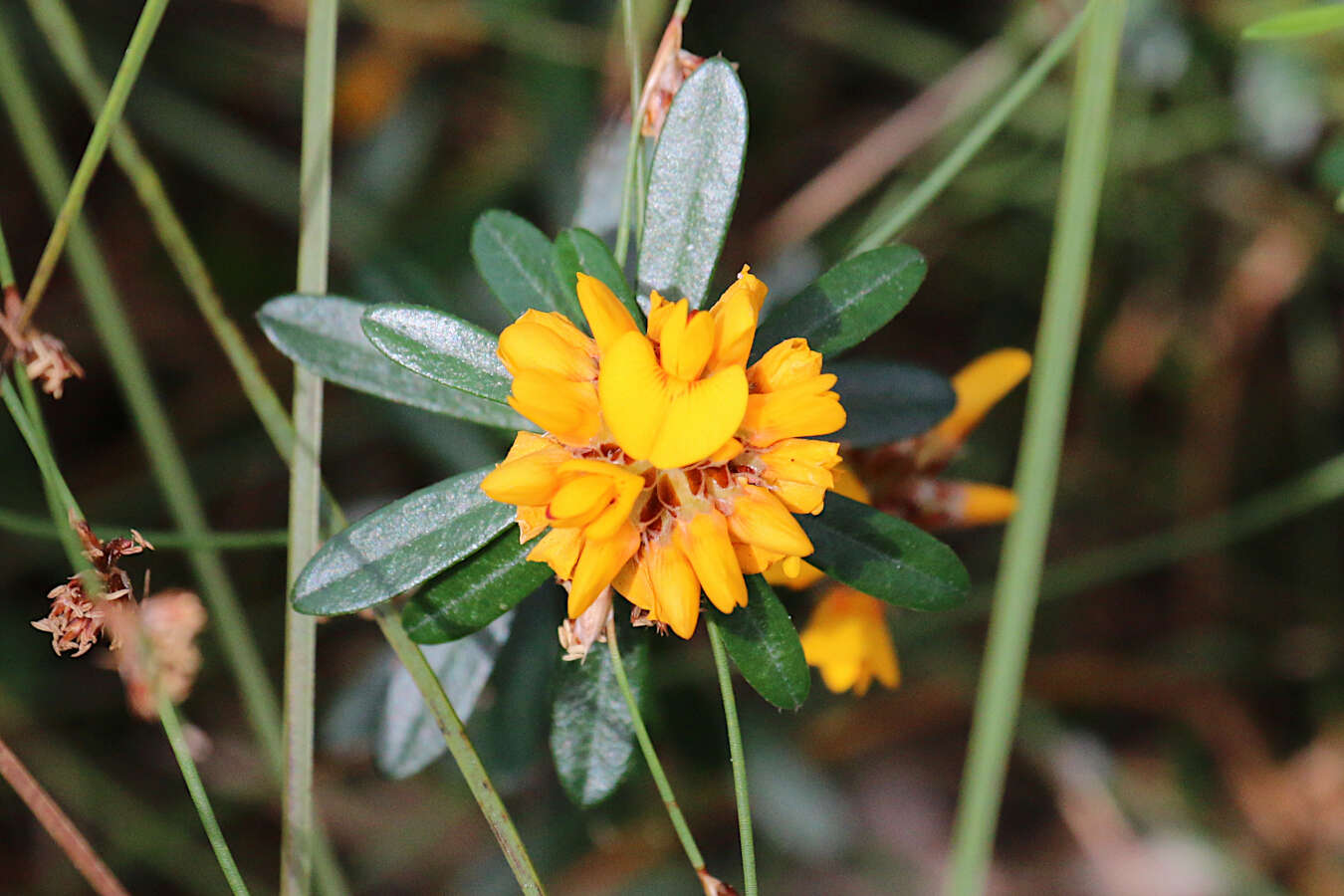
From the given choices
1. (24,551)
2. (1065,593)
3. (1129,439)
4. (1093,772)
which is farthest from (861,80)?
(24,551)

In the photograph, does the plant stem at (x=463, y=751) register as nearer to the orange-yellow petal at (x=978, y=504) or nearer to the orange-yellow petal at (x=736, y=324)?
the orange-yellow petal at (x=736, y=324)

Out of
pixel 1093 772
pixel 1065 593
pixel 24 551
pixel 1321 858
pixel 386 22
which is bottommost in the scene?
pixel 1321 858

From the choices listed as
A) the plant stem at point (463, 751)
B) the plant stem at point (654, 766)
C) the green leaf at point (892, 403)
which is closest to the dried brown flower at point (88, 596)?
the plant stem at point (463, 751)

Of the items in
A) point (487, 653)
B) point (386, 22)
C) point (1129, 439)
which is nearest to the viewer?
point (487, 653)

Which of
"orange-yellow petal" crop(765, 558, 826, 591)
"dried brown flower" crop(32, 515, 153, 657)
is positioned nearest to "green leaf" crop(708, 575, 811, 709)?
"orange-yellow petal" crop(765, 558, 826, 591)

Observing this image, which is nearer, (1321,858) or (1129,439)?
(1321,858)

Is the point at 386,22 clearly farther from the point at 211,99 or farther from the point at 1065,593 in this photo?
the point at 1065,593
